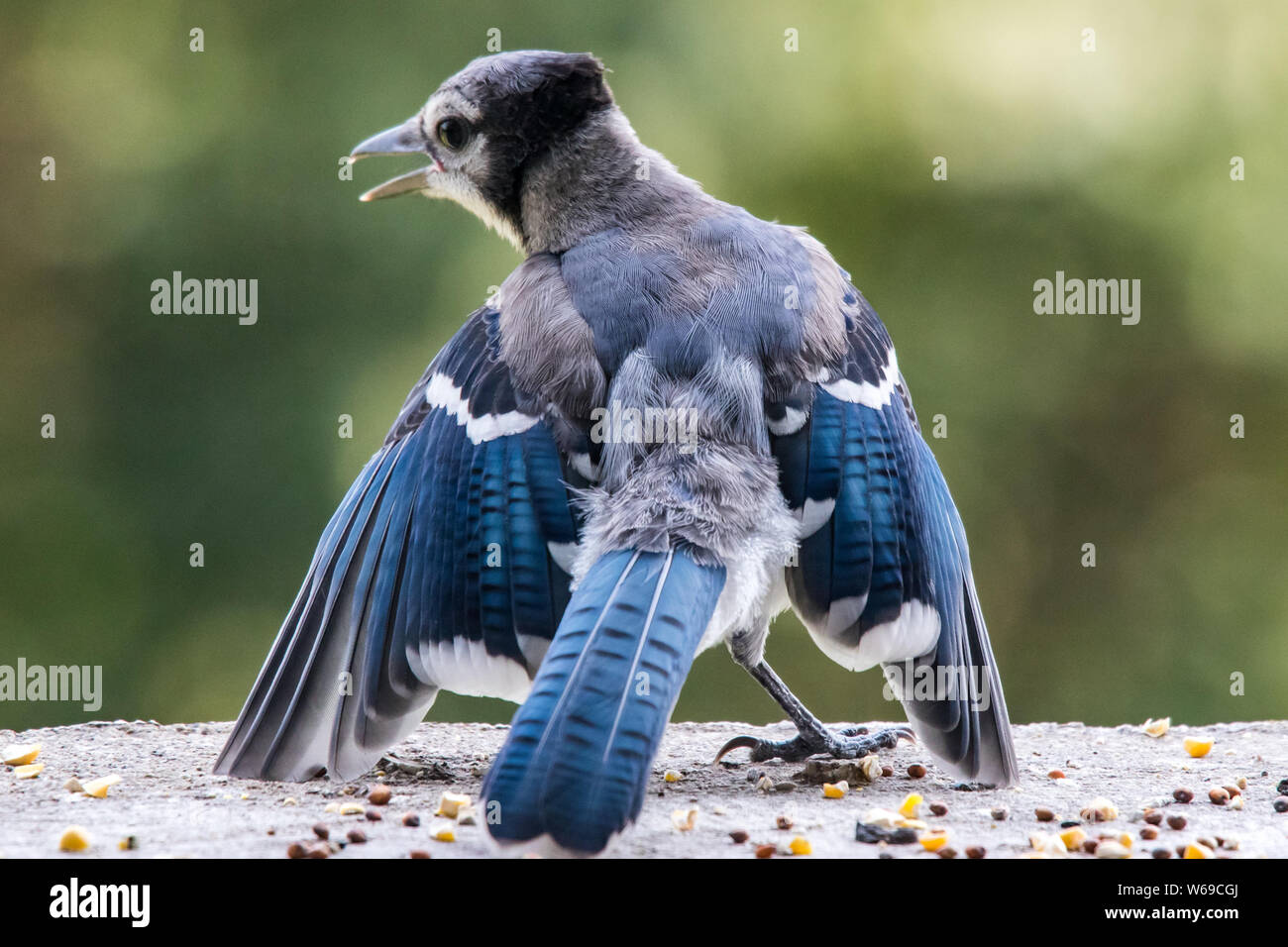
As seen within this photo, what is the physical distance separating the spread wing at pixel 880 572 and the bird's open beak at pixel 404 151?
162 centimetres

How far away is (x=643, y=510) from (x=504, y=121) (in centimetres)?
152

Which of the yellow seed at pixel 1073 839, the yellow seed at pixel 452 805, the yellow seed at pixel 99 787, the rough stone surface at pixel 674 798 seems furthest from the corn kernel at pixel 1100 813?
the yellow seed at pixel 99 787

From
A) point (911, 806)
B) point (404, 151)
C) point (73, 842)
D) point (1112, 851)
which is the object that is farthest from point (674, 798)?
A: point (404, 151)

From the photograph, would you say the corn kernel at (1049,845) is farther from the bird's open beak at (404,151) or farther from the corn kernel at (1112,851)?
the bird's open beak at (404,151)

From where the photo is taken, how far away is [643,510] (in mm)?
3078

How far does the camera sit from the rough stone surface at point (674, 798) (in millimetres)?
2723

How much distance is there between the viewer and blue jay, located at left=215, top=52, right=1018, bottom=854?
3.16m

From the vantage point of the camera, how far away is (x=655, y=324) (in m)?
3.33

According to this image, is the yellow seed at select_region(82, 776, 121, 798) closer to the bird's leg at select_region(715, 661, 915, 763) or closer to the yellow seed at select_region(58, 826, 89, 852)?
the yellow seed at select_region(58, 826, 89, 852)

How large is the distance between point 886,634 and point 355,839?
1.25 meters

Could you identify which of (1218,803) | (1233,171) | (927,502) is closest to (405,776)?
(927,502)

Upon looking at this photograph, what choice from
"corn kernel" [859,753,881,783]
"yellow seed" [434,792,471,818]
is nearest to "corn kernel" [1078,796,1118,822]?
"corn kernel" [859,753,881,783]

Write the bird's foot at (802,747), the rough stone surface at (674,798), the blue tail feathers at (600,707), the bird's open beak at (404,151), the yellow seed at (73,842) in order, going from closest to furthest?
the blue tail feathers at (600,707) < the yellow seed at (73,842) < the rough stone surface at (674,798) < the bird's foot at (802,747) < the bird's open beak at (404,151)
